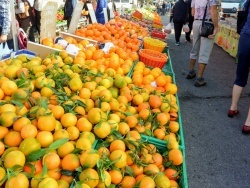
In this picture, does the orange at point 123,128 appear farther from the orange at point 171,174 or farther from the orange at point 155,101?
the orange at point 155,101

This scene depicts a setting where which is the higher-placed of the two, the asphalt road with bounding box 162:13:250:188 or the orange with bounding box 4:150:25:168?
the orange with bounding box 4:150:25:168

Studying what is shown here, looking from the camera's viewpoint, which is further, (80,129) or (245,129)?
(245,129)

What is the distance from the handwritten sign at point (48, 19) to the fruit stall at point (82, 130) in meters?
0.74

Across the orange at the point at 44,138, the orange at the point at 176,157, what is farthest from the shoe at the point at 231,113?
the orange at the point at 44,138

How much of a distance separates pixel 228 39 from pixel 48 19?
6.58 meters

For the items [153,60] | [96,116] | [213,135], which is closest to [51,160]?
[96,116]

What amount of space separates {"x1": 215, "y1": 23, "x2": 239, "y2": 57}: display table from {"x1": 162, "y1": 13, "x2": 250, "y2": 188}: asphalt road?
193cm

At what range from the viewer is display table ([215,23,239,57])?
7.67 m

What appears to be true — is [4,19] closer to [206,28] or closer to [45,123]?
[45,123]

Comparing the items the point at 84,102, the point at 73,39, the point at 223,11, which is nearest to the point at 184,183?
the point at 84,102

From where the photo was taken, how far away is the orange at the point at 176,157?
175 cm

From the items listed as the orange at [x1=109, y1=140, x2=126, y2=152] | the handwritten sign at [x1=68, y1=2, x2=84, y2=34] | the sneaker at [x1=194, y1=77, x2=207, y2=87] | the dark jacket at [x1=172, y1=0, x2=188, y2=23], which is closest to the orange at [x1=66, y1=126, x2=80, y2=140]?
the orange at [x1=109, y1=140, x2=126, y2=152]

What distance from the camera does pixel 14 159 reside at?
4.24 feet

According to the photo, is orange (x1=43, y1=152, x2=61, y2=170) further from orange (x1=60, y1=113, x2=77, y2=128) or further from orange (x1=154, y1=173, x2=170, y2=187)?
orange (x1=154, y1=173, x2=170, y2=187)
